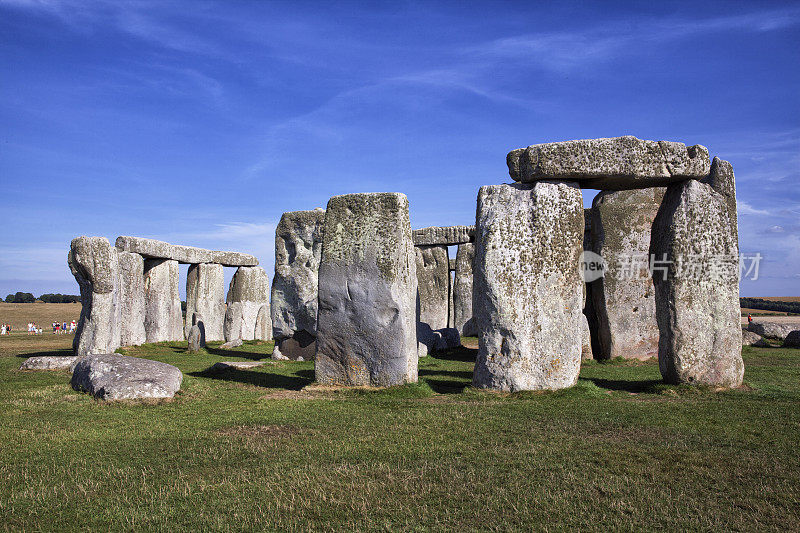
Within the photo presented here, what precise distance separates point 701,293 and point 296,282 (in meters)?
8.48

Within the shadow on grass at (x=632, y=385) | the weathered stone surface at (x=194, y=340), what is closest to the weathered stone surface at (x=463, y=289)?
the weathered stone surface at (x=194, y=340)

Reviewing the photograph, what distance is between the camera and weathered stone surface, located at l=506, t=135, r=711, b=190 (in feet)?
25.6

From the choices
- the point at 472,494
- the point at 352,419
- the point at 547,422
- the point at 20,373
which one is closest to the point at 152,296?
the point at 20,373

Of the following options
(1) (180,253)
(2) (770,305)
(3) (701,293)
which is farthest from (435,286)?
(2) (770,305)

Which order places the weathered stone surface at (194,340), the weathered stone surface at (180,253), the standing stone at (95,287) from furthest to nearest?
the weathered stone surface at (180,253)
the weathered stone surface at (194,340)
the standing stone at (95,287)

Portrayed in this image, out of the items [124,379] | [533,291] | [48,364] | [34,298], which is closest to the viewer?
[533,291]

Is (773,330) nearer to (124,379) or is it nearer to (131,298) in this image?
(124,379)

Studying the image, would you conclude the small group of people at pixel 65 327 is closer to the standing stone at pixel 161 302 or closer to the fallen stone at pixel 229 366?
the standing stone at pixel 161 302

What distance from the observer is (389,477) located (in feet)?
14.4

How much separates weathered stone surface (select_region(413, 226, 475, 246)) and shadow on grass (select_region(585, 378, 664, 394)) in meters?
11.9

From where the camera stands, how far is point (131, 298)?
16.0 m

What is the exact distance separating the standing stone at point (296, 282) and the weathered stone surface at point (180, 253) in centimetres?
480

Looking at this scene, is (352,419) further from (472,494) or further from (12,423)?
(12,423)

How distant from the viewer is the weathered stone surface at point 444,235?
20922 mm
